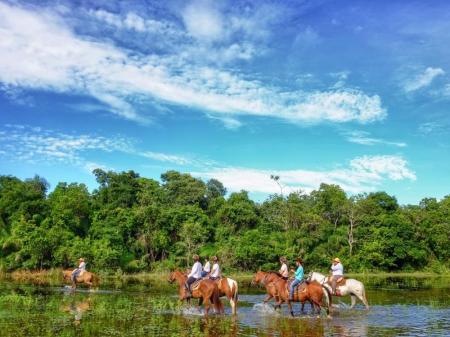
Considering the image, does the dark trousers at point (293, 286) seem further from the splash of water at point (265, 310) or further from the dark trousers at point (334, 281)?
the dark trousers at point (334, 281)

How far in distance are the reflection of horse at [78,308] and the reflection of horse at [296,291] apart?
7.46m

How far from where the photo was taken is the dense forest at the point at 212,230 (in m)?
50.2

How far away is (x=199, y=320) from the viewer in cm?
1644

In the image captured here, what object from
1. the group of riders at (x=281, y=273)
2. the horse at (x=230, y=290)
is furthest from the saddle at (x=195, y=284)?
the horse at (x=230, y=290)

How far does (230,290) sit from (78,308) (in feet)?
20.3

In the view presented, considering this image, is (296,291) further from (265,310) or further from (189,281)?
(189,281)

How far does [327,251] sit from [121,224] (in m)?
25.4

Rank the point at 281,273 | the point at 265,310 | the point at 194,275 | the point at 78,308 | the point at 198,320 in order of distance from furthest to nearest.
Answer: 1. the point at 281,273
2. the point at 194,275
3. the point at 265,310
4. the point at 78,308
5. the point at 198,320

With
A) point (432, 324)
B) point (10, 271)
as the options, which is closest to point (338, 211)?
point (10, 271)

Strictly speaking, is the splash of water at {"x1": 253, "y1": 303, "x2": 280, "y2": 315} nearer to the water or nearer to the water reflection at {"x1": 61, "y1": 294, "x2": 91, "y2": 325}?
the water

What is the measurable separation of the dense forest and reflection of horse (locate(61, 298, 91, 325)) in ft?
93.7

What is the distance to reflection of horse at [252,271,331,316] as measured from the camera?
1791cm

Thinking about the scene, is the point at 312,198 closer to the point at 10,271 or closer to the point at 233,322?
the point at 10,271

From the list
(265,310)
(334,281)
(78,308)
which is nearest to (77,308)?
(78,308)
